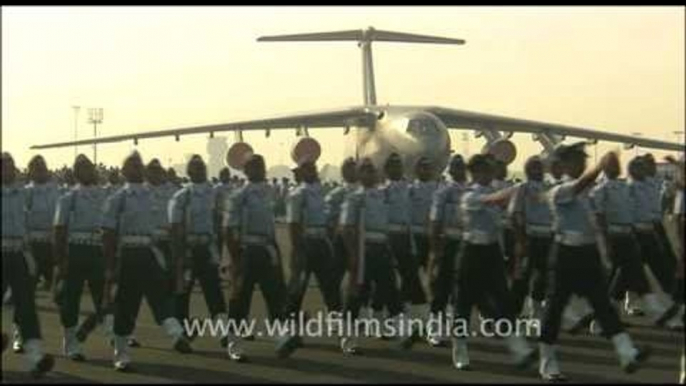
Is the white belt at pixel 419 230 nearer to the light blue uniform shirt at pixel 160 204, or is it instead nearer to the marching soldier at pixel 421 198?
the marching soldier at pixel 421 198

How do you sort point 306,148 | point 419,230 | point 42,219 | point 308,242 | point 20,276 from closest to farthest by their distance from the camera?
point 20,276
point 308,242
point 419,230
point 42,219
point 306,148

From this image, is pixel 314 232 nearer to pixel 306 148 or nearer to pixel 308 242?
pixel 308 242

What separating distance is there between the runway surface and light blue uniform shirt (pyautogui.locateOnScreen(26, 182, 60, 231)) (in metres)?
1.42

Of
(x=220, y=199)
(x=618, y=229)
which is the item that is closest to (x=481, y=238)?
(x=618, y=229)

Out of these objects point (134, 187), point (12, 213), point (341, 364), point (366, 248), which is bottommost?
point (341, 364)

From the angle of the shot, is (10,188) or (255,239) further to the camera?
(255,239)

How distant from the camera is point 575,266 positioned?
25.4ft

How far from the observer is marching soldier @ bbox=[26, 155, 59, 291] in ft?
38.2

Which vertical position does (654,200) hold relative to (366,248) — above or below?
above

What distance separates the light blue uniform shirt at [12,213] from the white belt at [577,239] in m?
4.43

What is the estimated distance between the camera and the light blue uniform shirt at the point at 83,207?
9250 mm

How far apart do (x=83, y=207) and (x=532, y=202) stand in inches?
176

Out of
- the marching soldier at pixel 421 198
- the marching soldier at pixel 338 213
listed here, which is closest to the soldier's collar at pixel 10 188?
the marching soldier at pixel 338 213

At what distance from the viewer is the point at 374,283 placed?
9.77 m
